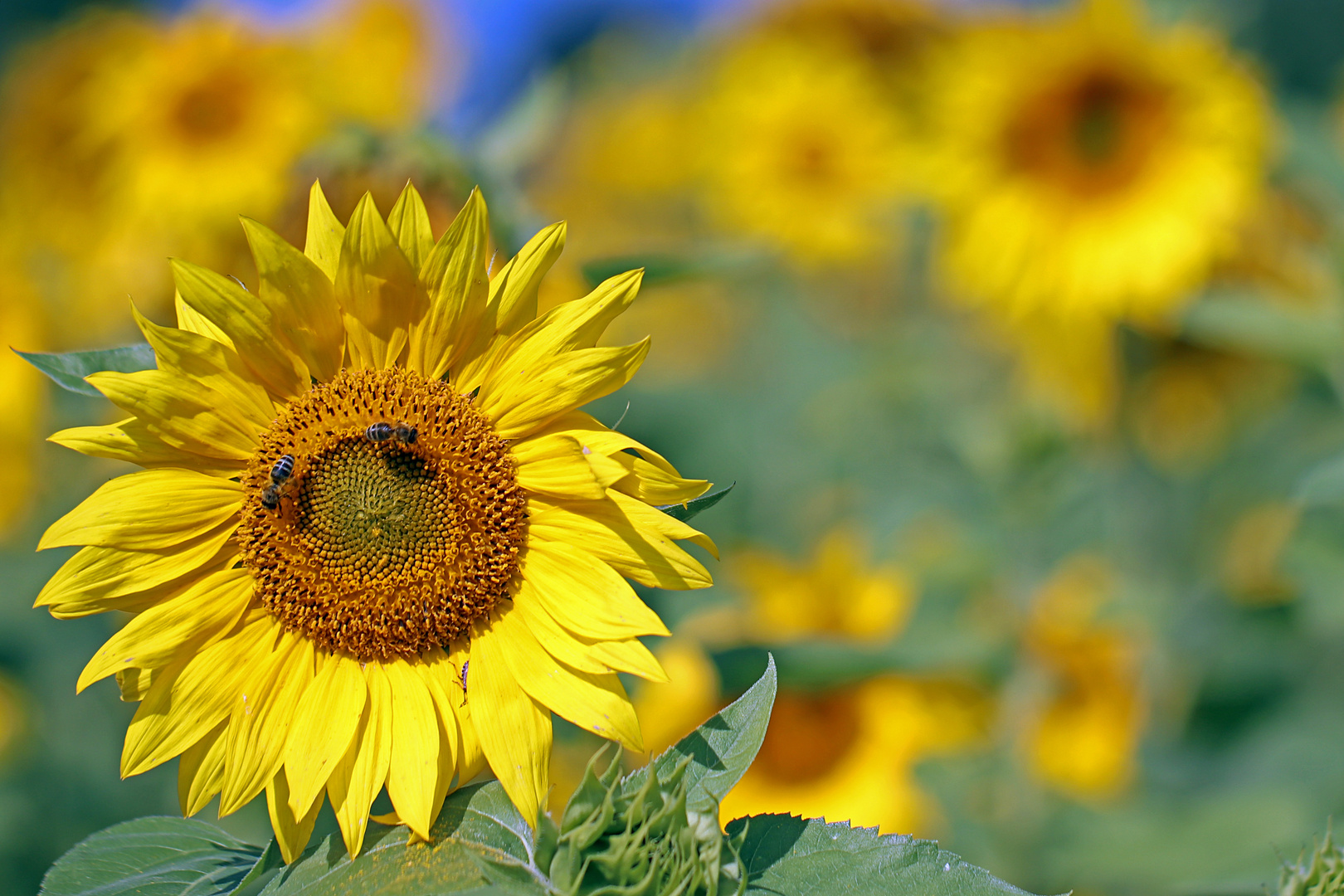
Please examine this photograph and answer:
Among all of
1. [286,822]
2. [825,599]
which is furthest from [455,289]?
[825,599]

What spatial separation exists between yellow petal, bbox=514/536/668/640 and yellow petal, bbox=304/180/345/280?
42 centimetres

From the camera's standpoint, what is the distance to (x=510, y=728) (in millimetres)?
1352

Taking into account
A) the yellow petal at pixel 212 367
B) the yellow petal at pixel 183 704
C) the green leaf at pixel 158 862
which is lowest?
the green leaf at pixel 158 862

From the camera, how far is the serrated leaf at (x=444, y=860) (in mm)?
A: 1164

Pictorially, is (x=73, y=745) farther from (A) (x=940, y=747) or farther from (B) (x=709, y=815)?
(B) (x=709, y=815)

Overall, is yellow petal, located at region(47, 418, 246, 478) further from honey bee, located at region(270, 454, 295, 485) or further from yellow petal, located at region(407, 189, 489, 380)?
yellow petal, located at region(407, 189, 489, 380)

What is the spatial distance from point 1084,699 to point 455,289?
8.07ft

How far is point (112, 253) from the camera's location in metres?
3.55

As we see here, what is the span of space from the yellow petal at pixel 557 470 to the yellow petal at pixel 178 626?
367mm

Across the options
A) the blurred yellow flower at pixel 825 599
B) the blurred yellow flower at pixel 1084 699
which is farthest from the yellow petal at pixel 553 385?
the blurred yellow flower at pixel 1084 699

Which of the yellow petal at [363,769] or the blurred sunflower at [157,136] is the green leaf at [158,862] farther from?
the blurred sunflower at [157,136]

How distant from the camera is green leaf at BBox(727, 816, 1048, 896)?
1.16 metres

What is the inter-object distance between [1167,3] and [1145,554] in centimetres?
185

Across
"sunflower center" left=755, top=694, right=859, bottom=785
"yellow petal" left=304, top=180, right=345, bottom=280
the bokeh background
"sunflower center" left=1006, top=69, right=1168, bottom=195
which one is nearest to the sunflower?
"yellow petal" left=304, top=180, right=345, bottom=280
